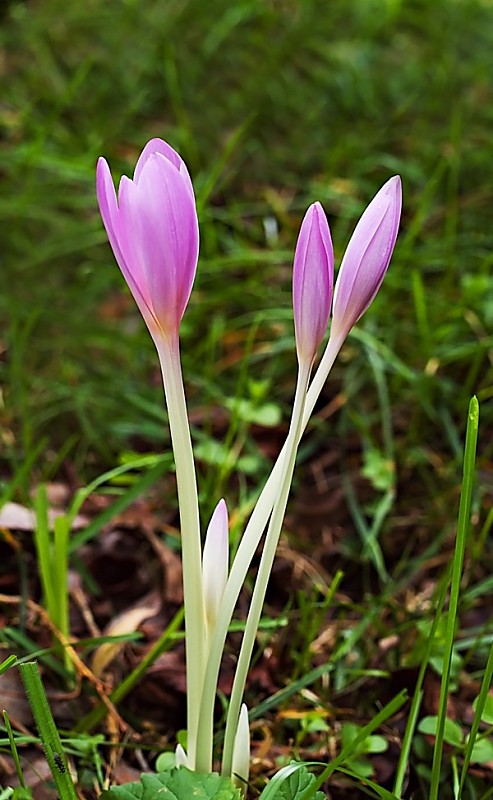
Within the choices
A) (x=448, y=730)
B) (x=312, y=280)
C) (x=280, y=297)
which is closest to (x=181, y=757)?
(x=448, y=730)

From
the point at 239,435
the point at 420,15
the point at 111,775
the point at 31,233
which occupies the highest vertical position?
the point at 420,15

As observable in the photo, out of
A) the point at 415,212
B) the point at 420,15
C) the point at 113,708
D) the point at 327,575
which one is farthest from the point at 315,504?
the point at 420,15

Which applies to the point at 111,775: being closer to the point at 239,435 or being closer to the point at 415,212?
the point at 239,435

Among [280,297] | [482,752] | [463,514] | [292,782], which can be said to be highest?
[463,514]

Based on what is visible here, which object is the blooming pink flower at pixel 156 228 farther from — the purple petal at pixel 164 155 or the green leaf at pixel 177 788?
the green leaf at pixel 177 788

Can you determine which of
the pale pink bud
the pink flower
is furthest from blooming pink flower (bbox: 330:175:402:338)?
the pale pink bud

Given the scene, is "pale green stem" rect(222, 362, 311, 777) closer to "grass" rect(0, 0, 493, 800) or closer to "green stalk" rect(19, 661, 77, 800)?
"green stalk" rect(19, 661, 77, 800)

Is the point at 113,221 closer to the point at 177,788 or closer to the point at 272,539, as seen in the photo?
the point at 272,539
